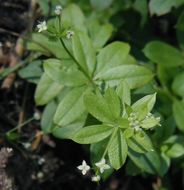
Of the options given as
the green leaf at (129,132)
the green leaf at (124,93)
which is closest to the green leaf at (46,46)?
the green leaf at (124,93)

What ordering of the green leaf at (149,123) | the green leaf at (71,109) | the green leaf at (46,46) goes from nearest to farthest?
1. the green leaf at (149,123)
2. the green leaf at (71,109)
3. the green leaf at (46,46)

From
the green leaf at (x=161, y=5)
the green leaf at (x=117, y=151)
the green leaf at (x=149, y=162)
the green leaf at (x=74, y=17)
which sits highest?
the green leaf at (x=161, y=5)

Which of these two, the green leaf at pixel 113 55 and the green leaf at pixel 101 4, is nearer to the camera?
the green leaf at pixel 113 55

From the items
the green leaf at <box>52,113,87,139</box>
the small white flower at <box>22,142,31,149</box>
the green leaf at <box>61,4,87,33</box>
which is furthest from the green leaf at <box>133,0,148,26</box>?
the small white flower at <box>22,142,31,149</box>

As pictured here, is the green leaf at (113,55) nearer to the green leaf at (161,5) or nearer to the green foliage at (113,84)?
the green foliage at (113,84)

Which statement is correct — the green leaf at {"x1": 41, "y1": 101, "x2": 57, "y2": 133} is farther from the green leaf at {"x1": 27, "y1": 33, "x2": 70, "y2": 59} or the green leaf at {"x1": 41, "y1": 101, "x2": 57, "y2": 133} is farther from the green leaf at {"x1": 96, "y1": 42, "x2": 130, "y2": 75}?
the green leaf at {"x1": 96, "y1": 42, "x2": 130, "y2": 75}

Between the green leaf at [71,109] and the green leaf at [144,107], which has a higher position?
the green leaf at [144,107]

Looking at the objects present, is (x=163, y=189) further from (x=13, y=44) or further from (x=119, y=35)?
(x=13, y=44)

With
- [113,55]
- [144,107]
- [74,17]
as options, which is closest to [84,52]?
[113,55]

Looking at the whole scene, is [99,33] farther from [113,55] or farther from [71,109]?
[71,109]
